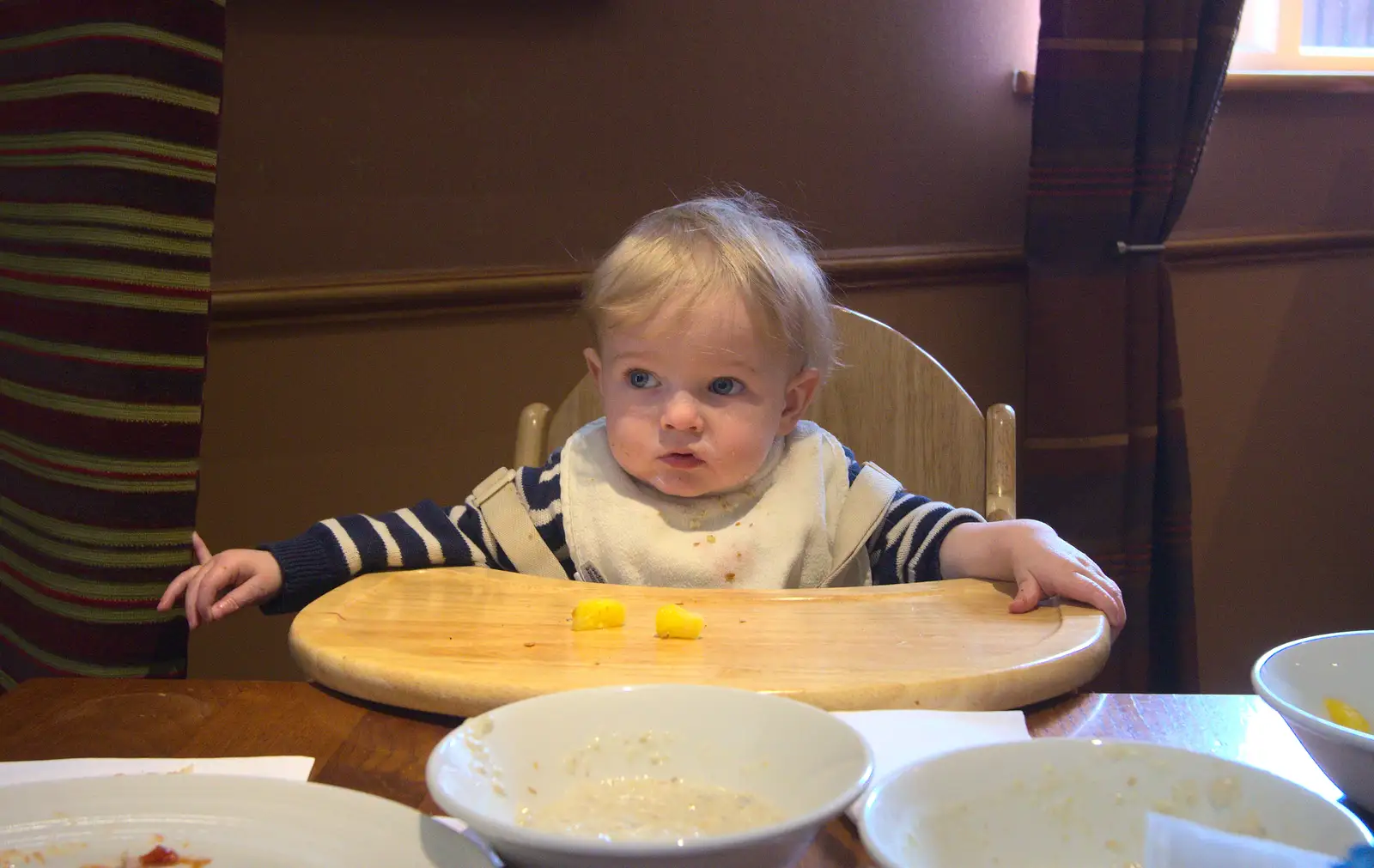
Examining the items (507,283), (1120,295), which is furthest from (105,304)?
(1120,295)

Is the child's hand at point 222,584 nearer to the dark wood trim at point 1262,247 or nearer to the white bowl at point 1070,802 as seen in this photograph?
the white bowl at point 1070,802

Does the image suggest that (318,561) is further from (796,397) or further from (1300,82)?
(1300,82)

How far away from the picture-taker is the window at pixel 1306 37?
7.10 feet

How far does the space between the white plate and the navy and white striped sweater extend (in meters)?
0.44

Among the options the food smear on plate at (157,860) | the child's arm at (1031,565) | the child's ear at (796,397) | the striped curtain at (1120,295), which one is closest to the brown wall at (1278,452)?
the striped curtain at (1120,295)

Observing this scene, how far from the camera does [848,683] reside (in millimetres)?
679

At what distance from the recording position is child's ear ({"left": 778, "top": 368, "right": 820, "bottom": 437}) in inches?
47.1

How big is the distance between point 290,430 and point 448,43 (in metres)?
0.63

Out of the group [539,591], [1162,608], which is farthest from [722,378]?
[1162,608]

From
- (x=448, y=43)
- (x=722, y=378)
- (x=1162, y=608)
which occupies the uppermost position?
(x=448, y=43)

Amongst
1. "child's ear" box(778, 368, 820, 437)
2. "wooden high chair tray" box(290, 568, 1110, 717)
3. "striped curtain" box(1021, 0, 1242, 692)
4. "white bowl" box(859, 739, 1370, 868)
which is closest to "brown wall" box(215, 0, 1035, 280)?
"striped curtain" box(1021, 0, 1242, 692)

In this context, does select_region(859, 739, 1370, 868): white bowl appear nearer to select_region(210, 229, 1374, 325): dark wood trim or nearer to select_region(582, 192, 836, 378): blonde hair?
select_region(582, 192, 836, 378): blonde hair

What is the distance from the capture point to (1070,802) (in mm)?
502

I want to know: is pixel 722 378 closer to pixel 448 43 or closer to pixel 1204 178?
pixel 448 43
